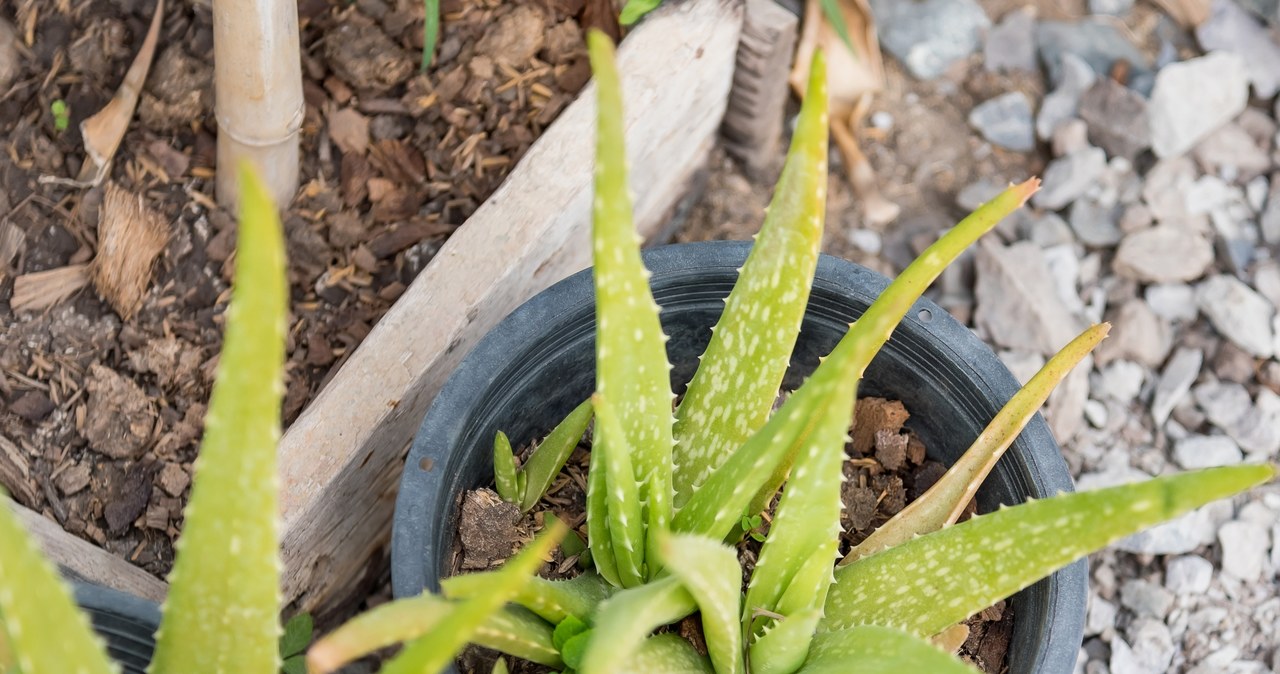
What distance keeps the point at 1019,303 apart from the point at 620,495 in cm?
95

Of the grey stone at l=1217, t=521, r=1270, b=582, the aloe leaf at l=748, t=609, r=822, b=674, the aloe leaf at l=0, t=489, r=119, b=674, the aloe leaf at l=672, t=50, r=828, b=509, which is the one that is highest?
the aloe leaf at l=0, t=489, r=119, b=674

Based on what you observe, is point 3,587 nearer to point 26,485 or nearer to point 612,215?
point 612,215

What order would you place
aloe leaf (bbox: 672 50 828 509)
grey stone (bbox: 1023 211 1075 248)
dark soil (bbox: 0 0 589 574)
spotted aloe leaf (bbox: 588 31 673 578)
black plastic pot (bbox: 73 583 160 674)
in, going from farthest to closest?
grey stone (bbox: 1023 211 1075 248) < dark soil (bbox: 0 0 589 574) < black plastic pot (bbox: 73 583 160 674) < aloe leaf (bbox: 672 50 828 509) < spotted aloe leaf (bbox: 588 31 673 578)

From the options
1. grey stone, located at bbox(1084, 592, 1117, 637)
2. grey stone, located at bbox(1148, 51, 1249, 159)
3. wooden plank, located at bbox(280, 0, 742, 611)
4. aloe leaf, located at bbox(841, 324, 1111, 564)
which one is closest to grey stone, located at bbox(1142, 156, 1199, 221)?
grey stone, located at bbox(1148, 51, 1249, 159)

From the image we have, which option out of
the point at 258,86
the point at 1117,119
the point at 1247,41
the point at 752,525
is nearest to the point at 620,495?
the point at 752,525

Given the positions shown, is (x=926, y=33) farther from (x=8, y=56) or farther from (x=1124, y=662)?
(x=8, y=56)

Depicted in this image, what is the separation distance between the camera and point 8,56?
135cm

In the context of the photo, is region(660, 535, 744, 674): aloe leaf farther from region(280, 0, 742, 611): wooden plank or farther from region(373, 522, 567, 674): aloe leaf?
region(280, 0, 742, 611): wooden plank

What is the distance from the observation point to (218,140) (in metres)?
1.30

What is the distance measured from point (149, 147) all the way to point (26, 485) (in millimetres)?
410

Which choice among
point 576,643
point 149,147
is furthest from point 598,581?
point 149,147

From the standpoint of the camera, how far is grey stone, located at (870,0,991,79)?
1.80 m

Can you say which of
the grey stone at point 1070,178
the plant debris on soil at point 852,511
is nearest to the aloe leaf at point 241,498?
the plant debris on soil at point 852,511

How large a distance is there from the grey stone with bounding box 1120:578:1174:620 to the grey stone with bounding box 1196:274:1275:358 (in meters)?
0.38
